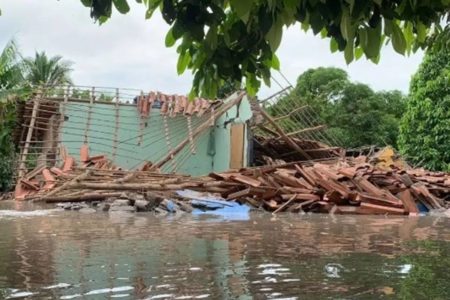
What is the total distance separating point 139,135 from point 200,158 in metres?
2.64

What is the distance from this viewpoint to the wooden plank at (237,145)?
64.0ft

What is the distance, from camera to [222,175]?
44.5 ft

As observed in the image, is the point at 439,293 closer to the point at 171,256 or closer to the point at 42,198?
the point at 171,256

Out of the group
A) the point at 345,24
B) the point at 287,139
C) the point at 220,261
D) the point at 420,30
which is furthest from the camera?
the point at 287,139

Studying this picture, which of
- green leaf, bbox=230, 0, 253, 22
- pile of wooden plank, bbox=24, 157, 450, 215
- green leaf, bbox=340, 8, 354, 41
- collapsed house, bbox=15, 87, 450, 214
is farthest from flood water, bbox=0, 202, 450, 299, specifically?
collapsed house, bbox=15, 87, 450, 214

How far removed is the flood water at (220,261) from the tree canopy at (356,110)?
23.2 meters

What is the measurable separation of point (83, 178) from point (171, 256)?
8664 mm

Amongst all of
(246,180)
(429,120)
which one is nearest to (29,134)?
(246,180)

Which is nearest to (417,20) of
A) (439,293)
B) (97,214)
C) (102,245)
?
(439,293)

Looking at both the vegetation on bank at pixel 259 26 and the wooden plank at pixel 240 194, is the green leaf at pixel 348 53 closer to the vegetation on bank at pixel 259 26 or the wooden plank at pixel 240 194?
the vegetation on bank at pixel 259 26

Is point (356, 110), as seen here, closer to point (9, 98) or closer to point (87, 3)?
point (9, 98)

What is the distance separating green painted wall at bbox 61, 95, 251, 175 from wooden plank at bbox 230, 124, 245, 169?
20 centimetres

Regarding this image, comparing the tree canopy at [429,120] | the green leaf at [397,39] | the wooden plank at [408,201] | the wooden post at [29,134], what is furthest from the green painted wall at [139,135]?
the green leaf at [397,39]

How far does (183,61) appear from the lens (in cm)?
271
